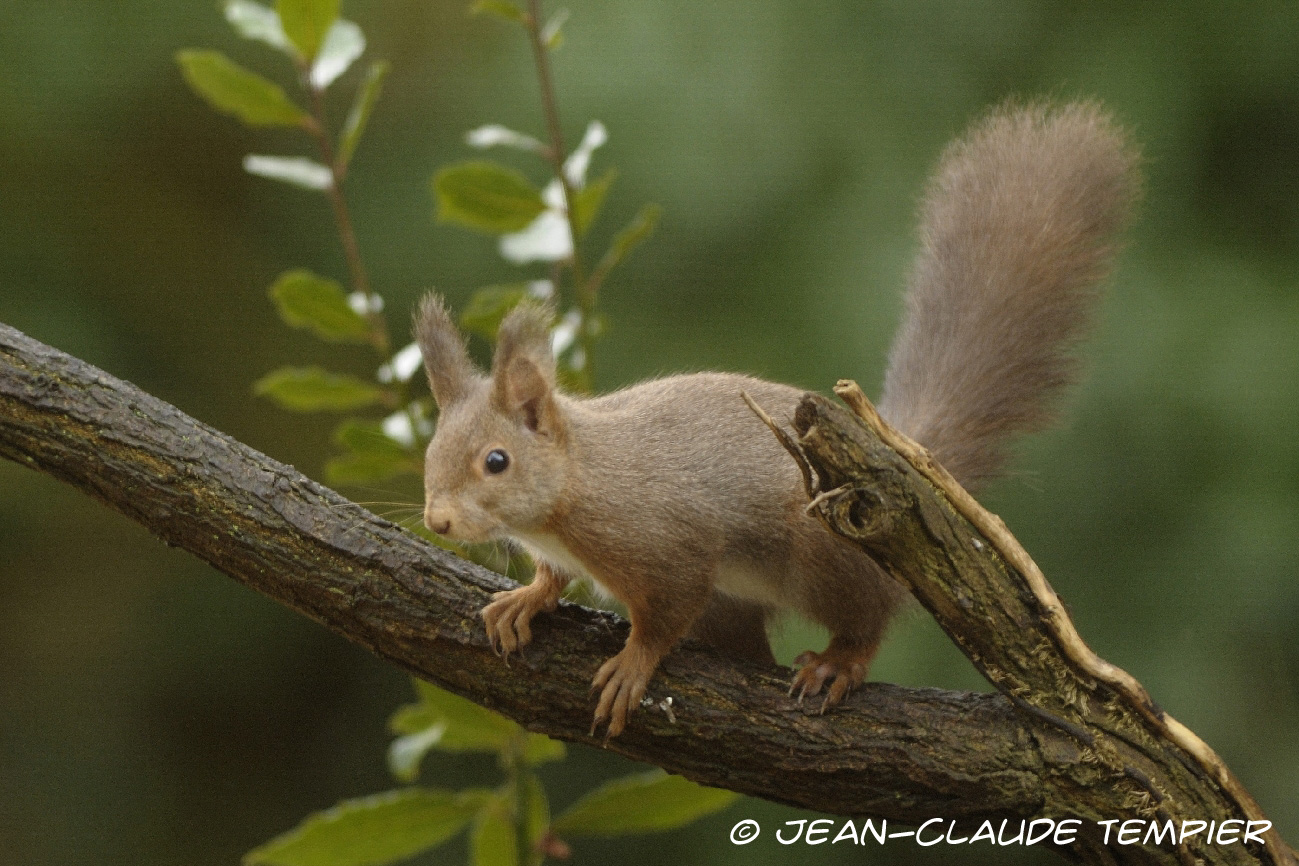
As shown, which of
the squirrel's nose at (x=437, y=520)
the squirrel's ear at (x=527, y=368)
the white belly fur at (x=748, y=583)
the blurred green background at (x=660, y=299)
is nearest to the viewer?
the squirrel's nose at (x=437, y=520)

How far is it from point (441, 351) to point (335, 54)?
22.8 inches

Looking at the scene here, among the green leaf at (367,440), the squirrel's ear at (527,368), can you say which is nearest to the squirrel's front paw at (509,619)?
the squirrel's ear at (527,368)

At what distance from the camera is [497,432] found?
1.76 m

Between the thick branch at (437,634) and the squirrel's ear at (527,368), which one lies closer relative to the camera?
the thick branch at (437,634)

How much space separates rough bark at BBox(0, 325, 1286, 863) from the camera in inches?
61.4

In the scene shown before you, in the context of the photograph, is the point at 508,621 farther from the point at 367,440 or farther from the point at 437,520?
the point at 367,440

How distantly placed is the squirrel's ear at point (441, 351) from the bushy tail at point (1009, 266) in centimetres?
73

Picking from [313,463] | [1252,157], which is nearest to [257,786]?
[313,463]

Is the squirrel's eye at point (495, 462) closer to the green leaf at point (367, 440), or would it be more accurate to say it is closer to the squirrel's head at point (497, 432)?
the squirrel's head at point (497, 432)

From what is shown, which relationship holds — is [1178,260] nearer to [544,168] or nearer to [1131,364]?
[1131,364]

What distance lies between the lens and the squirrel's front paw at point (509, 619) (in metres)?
1.68

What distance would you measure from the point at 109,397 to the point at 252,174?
180 cm

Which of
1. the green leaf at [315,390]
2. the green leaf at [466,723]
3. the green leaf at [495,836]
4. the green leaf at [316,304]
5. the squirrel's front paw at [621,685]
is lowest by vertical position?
the green leaf at [495,836]

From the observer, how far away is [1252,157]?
9.37 feet
